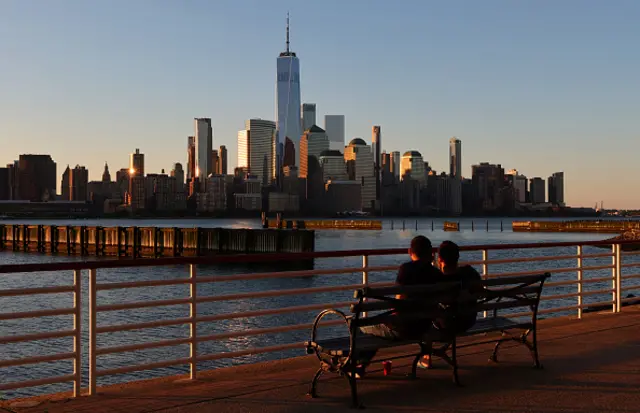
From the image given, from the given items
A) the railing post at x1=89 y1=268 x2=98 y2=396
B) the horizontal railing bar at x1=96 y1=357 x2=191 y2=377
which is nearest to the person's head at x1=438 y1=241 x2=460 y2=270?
the horizontal railing bar at x1=96 y1=357 x2=191 y2=377

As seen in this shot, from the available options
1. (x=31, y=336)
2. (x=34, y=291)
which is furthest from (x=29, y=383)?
(x=34, y=291)

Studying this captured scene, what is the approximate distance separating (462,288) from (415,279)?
25.7 inches

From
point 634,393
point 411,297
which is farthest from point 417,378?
point 634,393

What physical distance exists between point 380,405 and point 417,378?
3.61 ft

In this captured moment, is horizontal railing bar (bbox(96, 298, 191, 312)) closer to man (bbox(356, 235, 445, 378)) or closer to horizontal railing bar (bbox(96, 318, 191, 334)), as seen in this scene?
horizontal railing bar (bbox(96, 318, 191, 334))

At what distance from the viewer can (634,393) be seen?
671 centimetres

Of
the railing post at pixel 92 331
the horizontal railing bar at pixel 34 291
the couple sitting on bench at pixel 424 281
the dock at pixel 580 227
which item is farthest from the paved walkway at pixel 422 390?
the dock at pixel 580 227

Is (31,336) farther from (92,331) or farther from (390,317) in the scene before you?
(390,317)

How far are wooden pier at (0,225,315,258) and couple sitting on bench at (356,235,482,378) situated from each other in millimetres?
55866

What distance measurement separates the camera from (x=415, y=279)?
22.9 ft

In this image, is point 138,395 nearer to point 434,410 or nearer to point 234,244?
point 434,410

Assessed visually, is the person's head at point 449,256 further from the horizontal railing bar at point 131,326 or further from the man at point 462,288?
the horizontal railing bar at point 131,326

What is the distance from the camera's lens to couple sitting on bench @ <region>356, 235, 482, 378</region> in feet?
22.7

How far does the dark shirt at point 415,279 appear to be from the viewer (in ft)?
22.8
